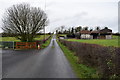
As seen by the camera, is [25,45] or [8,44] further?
[25,45]

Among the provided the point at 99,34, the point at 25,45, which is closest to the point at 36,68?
the point at 25,45

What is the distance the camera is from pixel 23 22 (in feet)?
89.2

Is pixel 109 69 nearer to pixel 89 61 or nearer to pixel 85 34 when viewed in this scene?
pixel 89 61

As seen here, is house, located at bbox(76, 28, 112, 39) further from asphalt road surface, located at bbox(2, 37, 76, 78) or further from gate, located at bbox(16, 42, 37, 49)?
asphalt road surface, located at bbox(2, 37, 76, 78)

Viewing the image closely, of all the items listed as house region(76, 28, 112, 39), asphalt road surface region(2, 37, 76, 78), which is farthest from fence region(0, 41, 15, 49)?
house region(76, 28, 112, 39)

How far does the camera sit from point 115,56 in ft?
15.3

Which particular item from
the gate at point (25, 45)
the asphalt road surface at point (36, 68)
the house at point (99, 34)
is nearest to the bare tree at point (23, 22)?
the gate at point (25, 45)

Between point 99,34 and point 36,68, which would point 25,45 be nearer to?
point 36,68

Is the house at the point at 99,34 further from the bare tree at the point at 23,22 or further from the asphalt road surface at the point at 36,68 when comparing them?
the asphalt road surface at the point at 36,68

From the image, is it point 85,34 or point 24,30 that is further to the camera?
point 85,34

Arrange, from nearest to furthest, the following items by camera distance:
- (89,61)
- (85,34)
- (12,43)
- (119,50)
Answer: (119,50), (89,61), (12,43), (85,34)

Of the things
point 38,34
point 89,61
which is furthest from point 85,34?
point 89,61

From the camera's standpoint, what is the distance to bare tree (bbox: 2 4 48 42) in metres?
26.9

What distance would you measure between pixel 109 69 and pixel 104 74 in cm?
40
